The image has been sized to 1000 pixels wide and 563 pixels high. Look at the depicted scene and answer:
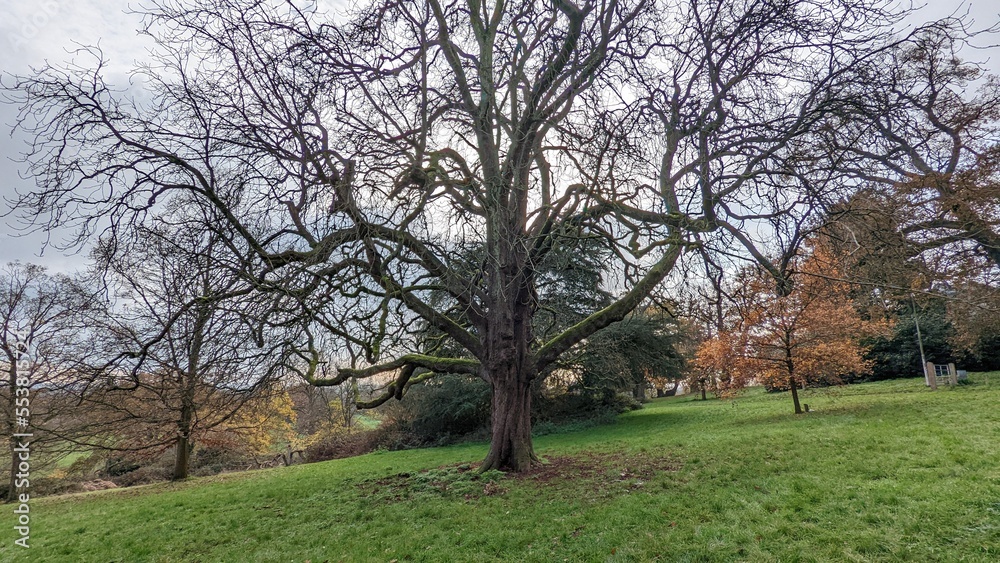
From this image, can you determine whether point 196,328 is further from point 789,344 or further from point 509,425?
point 789,344

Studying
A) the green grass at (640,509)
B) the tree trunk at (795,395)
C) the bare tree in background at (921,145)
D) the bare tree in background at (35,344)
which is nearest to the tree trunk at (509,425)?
the green grass at (640,509)

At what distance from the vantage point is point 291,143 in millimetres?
6219

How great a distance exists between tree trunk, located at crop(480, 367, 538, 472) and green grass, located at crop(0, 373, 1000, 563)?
506 millimetres

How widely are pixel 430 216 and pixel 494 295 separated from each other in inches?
80.8

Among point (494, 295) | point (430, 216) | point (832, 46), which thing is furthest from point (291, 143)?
point (832, 46)

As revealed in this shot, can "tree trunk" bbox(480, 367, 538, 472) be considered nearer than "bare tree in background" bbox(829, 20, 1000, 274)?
No

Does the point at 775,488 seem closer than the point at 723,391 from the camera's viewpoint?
Yes

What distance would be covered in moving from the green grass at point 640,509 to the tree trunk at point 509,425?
51cm

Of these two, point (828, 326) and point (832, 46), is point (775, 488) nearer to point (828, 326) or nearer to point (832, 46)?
point (832, 46)

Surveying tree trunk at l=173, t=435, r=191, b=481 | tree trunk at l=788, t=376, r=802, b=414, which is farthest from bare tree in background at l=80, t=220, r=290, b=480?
tree trunk at l=788, t=376, r=802, b=414

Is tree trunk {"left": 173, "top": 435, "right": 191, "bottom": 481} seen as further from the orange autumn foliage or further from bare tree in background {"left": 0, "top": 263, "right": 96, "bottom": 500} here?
the orange autumn foliage

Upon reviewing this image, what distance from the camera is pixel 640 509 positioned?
17.5 feet

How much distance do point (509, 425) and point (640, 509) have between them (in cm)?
345

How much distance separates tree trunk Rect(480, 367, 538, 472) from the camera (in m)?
8.37
